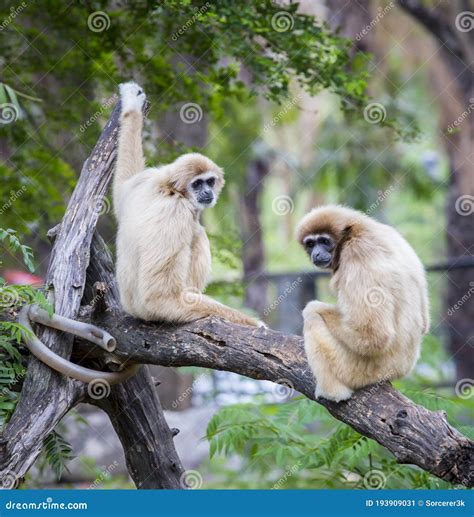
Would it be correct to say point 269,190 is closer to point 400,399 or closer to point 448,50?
point 448,50

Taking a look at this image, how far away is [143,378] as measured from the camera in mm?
6848

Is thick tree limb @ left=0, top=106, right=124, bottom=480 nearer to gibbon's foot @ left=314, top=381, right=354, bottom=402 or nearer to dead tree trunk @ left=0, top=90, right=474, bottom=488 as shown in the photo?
dead tree trunk @ left=0, top=90, right=474, bottom=488

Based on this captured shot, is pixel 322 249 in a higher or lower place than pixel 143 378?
higher

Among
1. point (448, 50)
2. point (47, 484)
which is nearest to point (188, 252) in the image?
point (47, 484)

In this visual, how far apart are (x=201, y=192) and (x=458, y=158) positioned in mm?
10698

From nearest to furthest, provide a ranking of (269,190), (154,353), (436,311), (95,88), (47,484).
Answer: (154,353), (95,88), (47,484), (436,311), (269,190)

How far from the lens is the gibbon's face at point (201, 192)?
21.2 ft

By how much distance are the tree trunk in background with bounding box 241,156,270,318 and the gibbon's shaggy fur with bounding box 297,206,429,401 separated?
996 cm

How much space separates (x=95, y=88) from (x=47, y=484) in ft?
18.5

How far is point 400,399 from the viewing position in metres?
5.20

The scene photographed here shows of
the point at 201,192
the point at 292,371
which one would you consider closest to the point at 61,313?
the point at 201,192

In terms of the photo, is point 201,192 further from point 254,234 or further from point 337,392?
point 254,234

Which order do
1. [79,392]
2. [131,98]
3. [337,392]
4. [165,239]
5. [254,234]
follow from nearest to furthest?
[337,392] → [165,239] → [79,392] → [131,98] → [254,234]

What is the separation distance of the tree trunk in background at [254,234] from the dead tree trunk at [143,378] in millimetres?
8797
